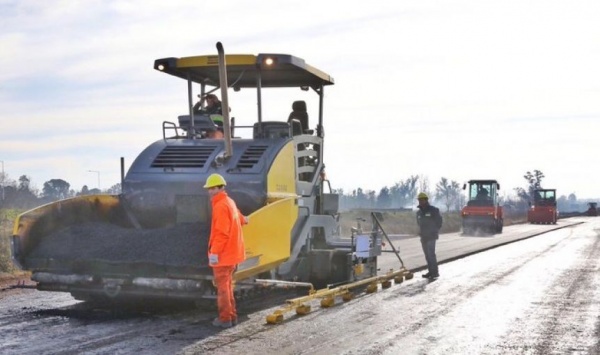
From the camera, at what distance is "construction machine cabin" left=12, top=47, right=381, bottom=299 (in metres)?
7.66

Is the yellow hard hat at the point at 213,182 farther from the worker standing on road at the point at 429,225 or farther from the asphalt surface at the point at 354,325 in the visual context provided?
the worker standing on road at the point at 429,225

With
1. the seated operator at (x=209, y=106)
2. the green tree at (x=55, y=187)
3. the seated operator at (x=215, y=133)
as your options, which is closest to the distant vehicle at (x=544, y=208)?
the seated operator at (x=209, y=106)

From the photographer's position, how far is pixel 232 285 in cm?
740

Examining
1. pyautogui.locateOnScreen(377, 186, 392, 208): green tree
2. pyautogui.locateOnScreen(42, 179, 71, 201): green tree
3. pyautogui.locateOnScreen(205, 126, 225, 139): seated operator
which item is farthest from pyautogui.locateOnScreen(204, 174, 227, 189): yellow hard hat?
pyautogui.locateOnScreen(377, 186, 392, 208): green tree

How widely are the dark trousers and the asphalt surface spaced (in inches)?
46.5

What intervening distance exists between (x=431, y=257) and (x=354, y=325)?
17.5ft

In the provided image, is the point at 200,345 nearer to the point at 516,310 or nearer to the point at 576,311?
the point at 516,310

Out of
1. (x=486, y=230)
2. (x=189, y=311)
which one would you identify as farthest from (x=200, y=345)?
(x=486, y=230)

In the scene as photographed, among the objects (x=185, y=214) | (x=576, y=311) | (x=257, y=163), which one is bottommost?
(x=576, y=311)

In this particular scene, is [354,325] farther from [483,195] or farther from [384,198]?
[384,198]

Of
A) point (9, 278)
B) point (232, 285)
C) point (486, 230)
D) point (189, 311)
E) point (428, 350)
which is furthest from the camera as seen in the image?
point (486, 230)

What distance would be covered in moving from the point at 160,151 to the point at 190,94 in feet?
3.63

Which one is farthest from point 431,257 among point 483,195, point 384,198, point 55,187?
point 384,198

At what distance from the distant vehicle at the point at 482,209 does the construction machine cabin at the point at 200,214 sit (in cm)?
2252
